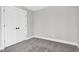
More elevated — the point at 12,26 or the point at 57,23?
the point at 57,23

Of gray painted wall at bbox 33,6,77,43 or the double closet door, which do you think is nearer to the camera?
the double closet door

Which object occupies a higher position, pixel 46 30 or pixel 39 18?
pixel 39 18

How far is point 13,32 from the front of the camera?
96.7 inches

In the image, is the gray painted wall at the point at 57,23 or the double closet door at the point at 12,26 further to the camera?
the gray painted wall at the point at 57,23

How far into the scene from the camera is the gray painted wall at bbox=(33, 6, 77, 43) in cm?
260

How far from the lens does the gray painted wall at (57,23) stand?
2.60m

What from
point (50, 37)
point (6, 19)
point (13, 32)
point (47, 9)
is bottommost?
point (50, 37)

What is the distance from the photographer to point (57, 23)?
3010mm

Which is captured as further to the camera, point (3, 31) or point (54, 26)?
point (54, 26)

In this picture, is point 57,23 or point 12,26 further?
point 57,23

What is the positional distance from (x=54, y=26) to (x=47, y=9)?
0.97 metres

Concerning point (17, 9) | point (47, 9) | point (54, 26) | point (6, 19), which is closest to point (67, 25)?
point (54, 26)
